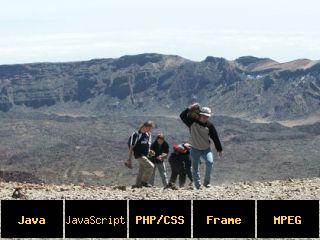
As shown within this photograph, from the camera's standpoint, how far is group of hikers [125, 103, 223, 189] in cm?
1562

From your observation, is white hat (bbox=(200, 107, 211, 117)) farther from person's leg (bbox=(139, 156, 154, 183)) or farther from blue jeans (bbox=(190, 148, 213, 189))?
person's leg (bbox=(139, 156, 154, 183))

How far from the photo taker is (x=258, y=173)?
8375 centimetres

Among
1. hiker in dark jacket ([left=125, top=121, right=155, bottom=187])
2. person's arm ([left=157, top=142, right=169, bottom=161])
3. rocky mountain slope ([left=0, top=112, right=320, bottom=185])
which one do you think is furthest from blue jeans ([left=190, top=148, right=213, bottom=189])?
rocky mountain slope ([left=0, top=112, right=320, bottom=185])

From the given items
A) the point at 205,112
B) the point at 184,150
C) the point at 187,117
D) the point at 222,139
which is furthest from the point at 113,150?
the point at 205,112

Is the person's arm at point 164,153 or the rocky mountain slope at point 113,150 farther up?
the person's arm at point 164,153

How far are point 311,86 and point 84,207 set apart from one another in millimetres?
184144

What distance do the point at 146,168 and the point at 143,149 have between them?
485mm

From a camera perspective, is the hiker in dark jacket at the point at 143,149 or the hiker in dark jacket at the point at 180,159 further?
the hiker in dark jacket at the point at 180,159

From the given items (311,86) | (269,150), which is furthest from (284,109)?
(269,150)

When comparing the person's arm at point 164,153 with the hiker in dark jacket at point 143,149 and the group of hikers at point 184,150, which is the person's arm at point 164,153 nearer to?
the group of hikers at point 184,150

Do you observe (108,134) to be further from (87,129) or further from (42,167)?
(42,167)

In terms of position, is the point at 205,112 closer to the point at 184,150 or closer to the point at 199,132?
the point at 199,132

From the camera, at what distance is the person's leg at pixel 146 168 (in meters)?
16.5

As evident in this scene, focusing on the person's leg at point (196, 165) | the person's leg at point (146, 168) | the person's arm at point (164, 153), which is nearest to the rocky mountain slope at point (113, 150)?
the person's arm at point (164, 153)
